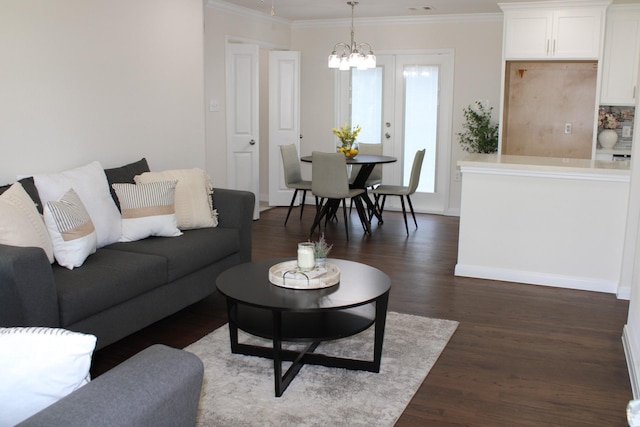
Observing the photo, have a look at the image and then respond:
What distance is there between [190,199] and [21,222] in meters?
1.39

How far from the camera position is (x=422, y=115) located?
7922 millimetres

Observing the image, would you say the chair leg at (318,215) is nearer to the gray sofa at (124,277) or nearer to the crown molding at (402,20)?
the gray sofa at (124,277)

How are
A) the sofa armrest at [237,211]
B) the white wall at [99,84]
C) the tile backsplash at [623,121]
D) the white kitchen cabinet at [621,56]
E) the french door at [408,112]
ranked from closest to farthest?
1. the white wall at [99,84]
2. the sofa armrest at [237,211]
3. the white kitchen cabinet at [621,56]
4. the tile backsplash at [623,121]
5. the french door at [408,112]

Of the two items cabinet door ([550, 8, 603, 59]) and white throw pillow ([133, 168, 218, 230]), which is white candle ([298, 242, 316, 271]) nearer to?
white throw pillow ([133, 168, 218, 230])

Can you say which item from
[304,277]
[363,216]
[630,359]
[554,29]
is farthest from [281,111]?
[630,359]

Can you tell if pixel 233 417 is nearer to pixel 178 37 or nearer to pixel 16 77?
pixel 16 77

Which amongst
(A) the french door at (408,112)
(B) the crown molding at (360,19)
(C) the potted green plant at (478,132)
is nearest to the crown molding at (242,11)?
(B) the crown molding at (360,19)

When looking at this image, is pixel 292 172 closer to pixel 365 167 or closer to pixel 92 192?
pixel 365 167

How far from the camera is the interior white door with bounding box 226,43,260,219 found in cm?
699

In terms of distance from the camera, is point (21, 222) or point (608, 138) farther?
point (608, 138)

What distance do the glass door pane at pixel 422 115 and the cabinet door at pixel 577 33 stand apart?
1633 millimetres

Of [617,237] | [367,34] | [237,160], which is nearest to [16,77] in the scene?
[237,160]

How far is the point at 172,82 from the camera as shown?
4992mm

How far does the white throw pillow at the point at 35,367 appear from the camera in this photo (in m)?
1.42
